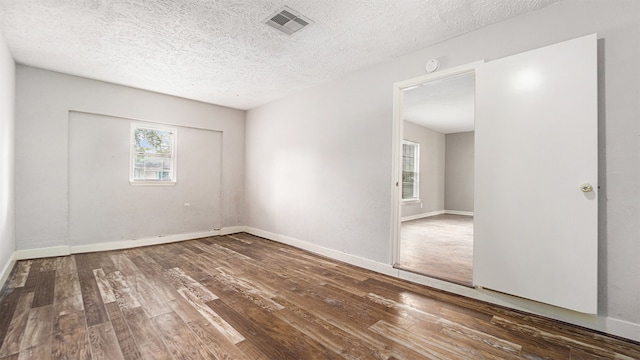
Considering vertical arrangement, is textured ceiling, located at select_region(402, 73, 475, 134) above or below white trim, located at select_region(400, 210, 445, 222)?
above

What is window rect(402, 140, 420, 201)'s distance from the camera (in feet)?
25.2

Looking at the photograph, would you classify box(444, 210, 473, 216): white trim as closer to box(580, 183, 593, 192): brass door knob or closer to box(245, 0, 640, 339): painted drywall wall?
box(245, 0, 640, 339): painted drywall wall

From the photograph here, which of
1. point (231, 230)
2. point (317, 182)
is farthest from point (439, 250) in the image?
point (231, 230)

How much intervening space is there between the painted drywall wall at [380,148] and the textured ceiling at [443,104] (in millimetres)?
874

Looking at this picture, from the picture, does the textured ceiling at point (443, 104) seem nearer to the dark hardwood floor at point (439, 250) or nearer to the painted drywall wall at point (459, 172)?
the painted drywall wall at point (459, 172)

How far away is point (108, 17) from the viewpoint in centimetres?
255

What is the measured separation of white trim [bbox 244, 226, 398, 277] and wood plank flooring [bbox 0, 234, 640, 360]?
13 centimetres

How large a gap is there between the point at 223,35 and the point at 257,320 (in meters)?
2.85

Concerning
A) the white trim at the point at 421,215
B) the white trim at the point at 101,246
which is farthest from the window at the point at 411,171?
the white trim at the point at 101,246

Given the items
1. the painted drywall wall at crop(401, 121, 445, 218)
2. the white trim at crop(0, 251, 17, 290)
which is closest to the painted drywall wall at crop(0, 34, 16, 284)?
the white trim at crop(0, 251, 17, 290)

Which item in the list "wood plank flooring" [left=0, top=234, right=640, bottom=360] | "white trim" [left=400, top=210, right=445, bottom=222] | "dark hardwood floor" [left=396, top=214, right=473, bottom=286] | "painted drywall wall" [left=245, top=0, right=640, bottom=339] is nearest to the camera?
"wood plank flooring" [left=0, top=234, right=640, bottom=360]

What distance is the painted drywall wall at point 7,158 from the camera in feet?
9.36

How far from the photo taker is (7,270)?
3061 millimetres

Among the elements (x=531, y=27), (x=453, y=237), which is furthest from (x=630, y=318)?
(x=453, y=237)
